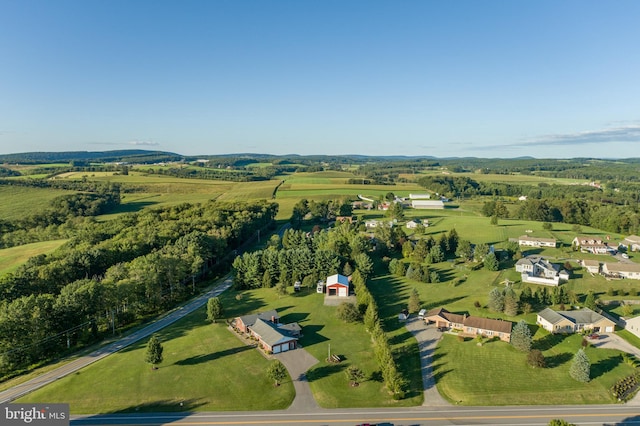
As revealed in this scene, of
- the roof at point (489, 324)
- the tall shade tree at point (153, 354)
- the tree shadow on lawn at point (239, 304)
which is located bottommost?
the tree shadow on lawn at point (239, 304)

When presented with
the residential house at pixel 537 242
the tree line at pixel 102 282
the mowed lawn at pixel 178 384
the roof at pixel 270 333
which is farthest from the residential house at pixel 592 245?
the tree line at pixel 102 282

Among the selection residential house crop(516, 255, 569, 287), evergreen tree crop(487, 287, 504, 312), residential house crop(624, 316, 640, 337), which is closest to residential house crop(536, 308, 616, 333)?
residential house crop(624, 316, 640, 337)

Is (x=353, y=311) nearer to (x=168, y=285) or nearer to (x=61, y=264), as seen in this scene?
(x=168, y=285)

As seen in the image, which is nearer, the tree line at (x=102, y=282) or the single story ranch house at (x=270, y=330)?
the tree line at (x=102, y=282)

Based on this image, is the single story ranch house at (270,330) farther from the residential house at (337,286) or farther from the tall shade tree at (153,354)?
the residential house at (337,286)

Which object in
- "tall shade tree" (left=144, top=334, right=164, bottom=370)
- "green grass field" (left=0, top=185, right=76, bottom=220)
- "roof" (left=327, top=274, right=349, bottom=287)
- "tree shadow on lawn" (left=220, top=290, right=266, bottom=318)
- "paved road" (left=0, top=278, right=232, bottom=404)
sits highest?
"green grass field" (left=0, top=185, right=76, bottom=220)

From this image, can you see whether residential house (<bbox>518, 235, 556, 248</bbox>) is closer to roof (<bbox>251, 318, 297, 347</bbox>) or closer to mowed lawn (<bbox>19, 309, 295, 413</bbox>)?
roof (<bbox>251, 318, 297, 347</bbox>)

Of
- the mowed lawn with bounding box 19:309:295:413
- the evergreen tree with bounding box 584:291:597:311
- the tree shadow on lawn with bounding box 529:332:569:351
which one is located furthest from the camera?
the evergreen tree with bounding box 584:291:597:311

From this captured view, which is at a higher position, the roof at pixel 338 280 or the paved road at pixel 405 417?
the roof at pixel 338 280
